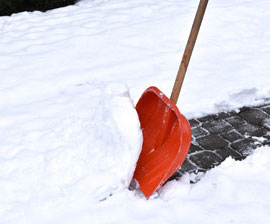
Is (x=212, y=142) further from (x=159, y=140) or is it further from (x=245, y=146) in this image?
(x=159, y=140)

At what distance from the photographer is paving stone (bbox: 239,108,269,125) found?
10.7 ft

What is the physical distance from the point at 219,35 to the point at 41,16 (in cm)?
248

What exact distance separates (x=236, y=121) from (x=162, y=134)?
975mm

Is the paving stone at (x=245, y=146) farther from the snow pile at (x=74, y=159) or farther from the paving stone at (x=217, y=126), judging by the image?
the snow pile at (x=74, y=159)

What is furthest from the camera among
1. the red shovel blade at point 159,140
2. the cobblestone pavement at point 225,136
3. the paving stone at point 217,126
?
the paving stone at point 217,126

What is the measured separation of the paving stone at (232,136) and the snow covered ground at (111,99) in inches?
10.9

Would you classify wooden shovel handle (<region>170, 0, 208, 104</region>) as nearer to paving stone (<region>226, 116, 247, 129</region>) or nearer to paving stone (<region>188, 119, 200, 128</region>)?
paving stone (<region>188, 119, 200, 128</region>)

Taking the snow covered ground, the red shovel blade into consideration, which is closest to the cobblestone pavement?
the snow covered ground

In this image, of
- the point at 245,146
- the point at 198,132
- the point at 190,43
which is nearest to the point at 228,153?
the point at 245,146

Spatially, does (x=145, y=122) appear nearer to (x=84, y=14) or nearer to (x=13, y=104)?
(x=13, y=104)

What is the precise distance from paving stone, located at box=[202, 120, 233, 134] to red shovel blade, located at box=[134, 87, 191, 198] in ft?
2.34

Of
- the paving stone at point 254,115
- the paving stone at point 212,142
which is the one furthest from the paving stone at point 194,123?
the paving stone at point 254,115

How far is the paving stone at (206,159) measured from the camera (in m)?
2.76

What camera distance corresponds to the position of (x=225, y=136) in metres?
3.08
